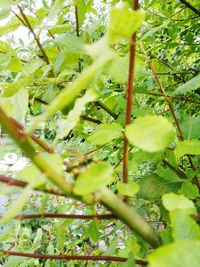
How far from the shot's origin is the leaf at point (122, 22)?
0.33 meters

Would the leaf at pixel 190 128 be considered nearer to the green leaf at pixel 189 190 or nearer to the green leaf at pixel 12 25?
the green leaf at pixel 189 190

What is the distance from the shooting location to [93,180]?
1.17 ft

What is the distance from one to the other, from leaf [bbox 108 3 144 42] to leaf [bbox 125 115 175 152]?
0.40 feet

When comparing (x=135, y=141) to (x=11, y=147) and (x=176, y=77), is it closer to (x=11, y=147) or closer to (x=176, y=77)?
(x=11, y=147)

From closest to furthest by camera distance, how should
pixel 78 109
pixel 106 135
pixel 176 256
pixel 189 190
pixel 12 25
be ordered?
1. pixel 176 256
2. pixel 78 109
3. pixel 106 135
4. pixel 189 190
5. pixel 12 25

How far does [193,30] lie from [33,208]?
3.01 meters

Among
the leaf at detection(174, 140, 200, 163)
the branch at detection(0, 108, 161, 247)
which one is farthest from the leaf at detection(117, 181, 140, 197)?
the leaf at detection(174, 140, 200, 163)

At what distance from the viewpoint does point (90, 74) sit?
0.28 metres

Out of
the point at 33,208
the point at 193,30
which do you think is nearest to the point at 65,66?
the point at 193,30

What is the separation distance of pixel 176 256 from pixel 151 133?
15 centimetres

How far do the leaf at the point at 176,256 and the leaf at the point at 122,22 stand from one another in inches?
7.9

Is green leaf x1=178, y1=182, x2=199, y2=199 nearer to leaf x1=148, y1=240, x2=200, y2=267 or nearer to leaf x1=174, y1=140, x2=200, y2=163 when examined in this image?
leaf x1=174, y1=140, x2=200, y2=163

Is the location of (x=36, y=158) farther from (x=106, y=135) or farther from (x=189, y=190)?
(x=189, y=190)

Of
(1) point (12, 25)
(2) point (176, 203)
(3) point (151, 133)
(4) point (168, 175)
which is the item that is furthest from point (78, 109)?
(1) point (12, 25)
